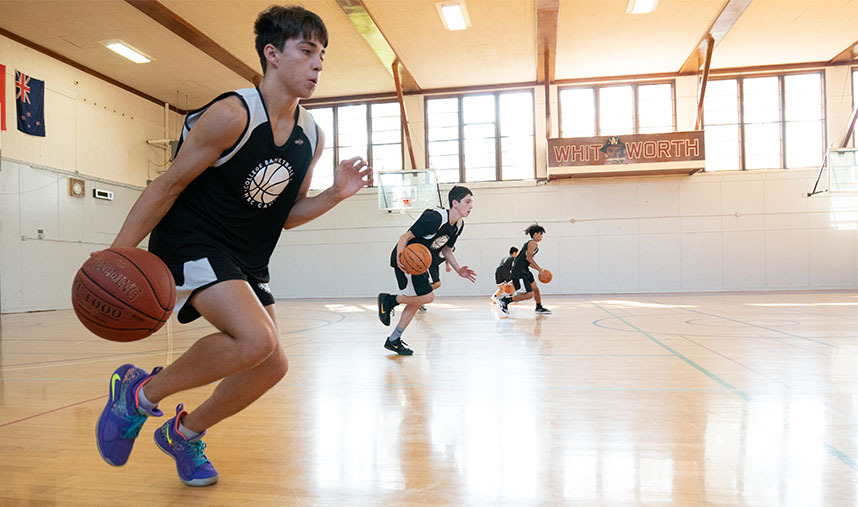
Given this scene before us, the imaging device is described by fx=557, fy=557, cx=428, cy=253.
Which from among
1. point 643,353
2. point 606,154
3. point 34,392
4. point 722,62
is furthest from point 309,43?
point 722,62

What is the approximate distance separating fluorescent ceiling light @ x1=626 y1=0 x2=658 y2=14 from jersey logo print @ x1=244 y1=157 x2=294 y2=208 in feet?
35.4

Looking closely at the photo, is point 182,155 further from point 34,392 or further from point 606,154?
point 606,154

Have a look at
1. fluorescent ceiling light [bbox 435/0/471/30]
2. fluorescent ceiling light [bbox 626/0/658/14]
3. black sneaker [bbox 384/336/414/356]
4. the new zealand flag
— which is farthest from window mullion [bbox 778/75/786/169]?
the new zealand flag

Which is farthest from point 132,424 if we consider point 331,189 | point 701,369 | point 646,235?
point 646,235

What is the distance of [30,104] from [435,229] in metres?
11.0

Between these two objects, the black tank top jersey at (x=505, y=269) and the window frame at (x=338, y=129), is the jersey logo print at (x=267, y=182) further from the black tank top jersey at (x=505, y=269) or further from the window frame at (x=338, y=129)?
the window frame at (x=338, y=129)

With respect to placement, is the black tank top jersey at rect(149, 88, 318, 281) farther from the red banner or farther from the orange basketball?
the red banner

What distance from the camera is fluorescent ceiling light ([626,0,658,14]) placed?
1066 centimetres

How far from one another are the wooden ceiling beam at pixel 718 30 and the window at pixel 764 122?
1089 mm

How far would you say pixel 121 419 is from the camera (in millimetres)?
1670

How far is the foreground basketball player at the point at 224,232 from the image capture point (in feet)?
5.33

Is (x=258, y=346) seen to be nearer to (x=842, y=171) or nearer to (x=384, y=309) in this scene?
(x=384, y=309)

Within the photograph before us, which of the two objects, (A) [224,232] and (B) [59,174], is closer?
(A) [224,232]

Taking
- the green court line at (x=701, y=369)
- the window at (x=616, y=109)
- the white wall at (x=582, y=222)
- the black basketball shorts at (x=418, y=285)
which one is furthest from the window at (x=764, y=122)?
the black basketball shorts at (x=418, y=285)
